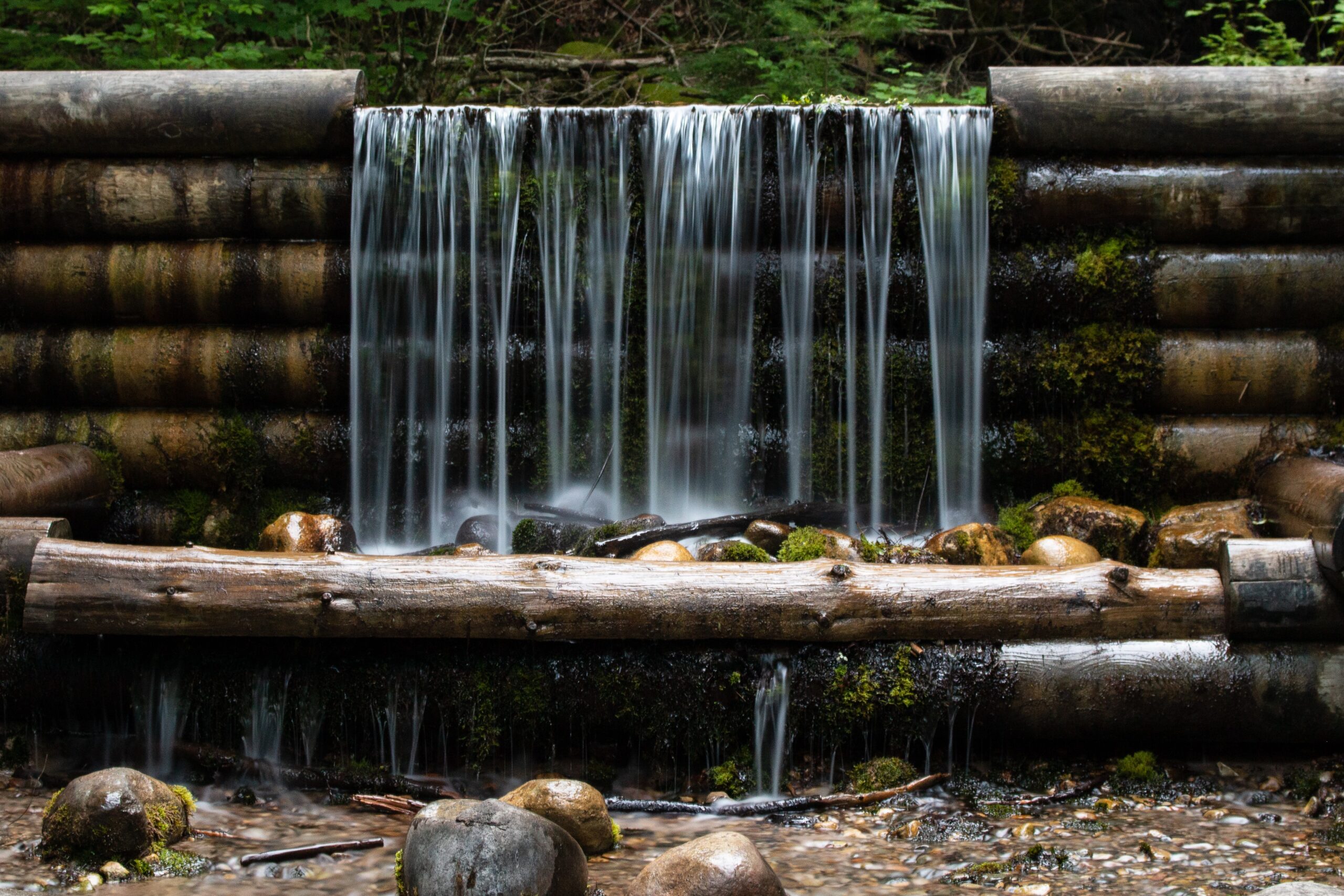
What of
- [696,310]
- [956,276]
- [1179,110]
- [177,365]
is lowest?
[177,365]

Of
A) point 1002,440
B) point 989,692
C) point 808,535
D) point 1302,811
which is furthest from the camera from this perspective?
point 1002,440

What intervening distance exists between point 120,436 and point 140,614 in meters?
3.26

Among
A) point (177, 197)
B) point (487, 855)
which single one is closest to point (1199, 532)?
point (487, 855)

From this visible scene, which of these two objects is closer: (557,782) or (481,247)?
(557,782)

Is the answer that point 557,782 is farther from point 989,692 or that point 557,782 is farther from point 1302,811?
point 1302,811

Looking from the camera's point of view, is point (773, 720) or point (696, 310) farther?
point (696, 310)

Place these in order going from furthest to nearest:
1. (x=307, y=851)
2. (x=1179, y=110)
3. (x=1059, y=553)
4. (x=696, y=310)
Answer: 1. (x=696, y=310)
2. (x=1179, y=110)
3. (x=1059, y=553)
4. (x=307, y=851)

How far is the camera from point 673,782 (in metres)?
4.59

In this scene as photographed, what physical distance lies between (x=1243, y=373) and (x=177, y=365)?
6.67m

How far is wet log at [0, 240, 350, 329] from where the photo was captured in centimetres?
734

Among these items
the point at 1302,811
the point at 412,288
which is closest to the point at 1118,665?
the point at 1302,811

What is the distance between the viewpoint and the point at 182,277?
7.36 m

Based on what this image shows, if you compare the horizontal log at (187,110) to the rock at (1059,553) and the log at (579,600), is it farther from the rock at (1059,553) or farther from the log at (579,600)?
the rock at (1059,553)

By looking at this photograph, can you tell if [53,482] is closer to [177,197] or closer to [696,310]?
[177,197]
